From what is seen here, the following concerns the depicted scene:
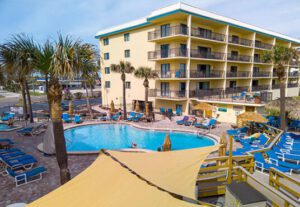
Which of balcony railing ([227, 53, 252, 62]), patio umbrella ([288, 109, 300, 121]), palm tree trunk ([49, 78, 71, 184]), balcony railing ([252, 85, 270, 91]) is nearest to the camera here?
palm tree trunk ([49, 78, 71, 184])

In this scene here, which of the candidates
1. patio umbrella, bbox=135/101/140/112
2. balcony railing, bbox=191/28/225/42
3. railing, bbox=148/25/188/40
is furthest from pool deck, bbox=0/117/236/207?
balcony railing, bbox=191/28/225/42

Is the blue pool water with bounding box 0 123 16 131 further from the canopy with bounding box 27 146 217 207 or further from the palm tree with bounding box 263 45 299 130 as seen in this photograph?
the palm tree with bounding box 263 45 299 130

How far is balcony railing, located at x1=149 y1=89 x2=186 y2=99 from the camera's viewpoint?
929 inches

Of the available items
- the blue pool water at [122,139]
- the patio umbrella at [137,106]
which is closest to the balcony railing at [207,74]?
the patio umbrella at [137,106]

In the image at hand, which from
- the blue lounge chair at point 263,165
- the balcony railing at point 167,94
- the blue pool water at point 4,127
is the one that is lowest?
the blue pool water at point 4,127

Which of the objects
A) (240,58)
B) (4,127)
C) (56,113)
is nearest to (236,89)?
(240,58)

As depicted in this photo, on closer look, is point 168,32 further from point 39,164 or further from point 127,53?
point 39,164

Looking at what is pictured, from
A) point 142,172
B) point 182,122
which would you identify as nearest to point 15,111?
point 182,122

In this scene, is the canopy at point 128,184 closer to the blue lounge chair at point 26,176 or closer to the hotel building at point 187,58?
the blue lounge chair at point 26,176

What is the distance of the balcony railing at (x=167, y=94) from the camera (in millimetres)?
23608

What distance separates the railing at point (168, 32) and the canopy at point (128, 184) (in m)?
20.3

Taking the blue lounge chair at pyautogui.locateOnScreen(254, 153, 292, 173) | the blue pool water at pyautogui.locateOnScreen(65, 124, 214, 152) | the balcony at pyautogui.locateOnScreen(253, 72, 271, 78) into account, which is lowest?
the blue pool water at pyautogui.locateOnScreen(65, 124, 214, 152)

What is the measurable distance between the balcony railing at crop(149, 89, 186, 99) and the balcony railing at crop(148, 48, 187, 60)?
462cm

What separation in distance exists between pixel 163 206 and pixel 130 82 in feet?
89.7
